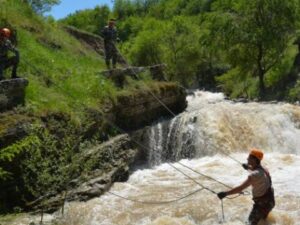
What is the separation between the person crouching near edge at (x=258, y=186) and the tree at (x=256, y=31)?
24.4m

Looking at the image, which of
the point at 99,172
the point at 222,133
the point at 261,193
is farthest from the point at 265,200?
the point at 222,133

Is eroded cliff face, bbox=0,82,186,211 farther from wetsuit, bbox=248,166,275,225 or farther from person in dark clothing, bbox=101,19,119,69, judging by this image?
wetsuit, bbox=248,166,275,225

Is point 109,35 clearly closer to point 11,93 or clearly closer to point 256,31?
point 11,93

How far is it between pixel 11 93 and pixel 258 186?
822 cm

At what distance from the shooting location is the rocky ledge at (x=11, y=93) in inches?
579

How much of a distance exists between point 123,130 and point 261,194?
11.1 meters

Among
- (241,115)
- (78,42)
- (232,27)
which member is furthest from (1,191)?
(232,27)

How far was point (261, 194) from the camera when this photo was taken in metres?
9.64

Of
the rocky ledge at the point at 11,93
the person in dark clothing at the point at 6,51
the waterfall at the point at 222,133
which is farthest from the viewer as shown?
the waterfall at the point at 222,133

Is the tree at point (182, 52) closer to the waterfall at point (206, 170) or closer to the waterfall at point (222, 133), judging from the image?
the waterfall at point (206, 170)

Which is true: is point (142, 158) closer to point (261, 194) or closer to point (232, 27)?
point (261, 194)

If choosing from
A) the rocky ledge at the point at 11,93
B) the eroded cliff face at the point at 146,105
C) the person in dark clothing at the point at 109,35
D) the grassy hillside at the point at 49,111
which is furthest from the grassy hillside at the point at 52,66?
the person in dark clothing at the point at 109,35

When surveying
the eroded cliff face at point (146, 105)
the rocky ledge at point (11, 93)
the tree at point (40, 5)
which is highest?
the tree at point (40, 5)

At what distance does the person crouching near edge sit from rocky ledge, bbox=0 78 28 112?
7743mm
